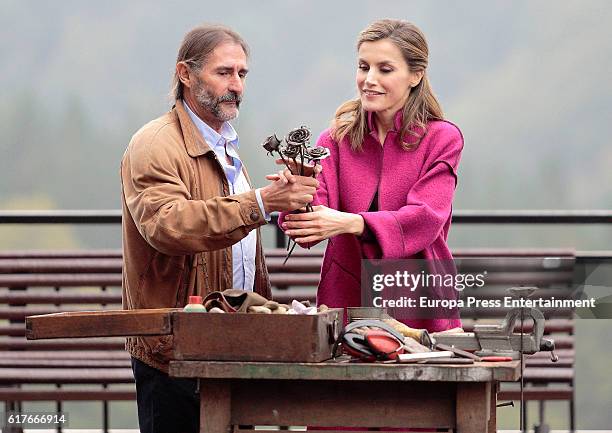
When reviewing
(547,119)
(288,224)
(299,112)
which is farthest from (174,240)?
(299,112)

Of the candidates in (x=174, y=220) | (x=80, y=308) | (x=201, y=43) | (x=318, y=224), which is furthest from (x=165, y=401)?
(x=80, y=308)

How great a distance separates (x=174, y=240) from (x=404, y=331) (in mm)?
598

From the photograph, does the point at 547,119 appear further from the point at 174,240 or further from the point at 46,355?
the point at 174,240

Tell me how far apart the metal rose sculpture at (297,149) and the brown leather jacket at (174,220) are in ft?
0.47

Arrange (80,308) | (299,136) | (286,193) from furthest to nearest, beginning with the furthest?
(80,308) < (286,193) < (299,136)

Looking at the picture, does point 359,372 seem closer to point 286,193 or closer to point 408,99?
point 286,193

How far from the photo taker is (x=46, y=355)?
5781 millimetres

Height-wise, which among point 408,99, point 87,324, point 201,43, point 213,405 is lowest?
point 213,405

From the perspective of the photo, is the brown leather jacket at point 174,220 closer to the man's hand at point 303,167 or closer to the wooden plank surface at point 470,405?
the man's hand at point 303,167

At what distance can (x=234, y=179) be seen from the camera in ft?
11.7

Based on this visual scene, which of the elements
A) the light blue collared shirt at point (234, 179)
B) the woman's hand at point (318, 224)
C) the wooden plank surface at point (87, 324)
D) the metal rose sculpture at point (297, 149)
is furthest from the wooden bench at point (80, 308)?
the wooden plank surface at point (87, 324)

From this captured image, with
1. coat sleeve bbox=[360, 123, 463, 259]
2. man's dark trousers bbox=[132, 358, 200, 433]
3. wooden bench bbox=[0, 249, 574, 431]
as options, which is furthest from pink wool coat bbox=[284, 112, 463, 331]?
wooden bench bbox=[0, 249, 574, 431]

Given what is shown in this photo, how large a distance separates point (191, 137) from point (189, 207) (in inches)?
13.1

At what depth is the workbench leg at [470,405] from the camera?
278 centimetres
